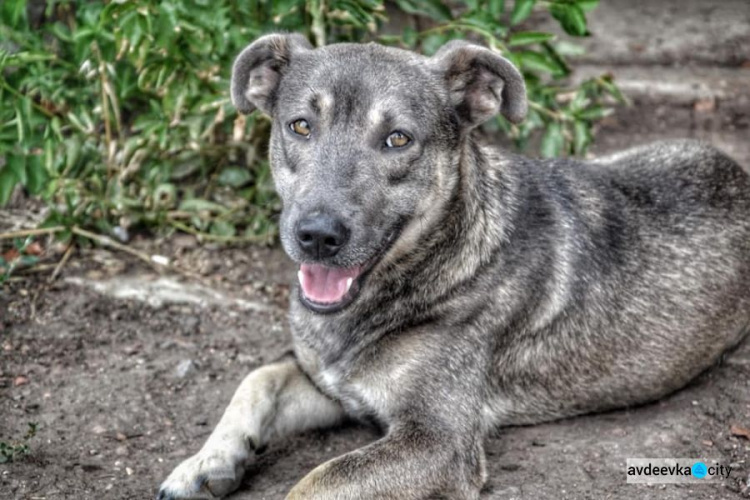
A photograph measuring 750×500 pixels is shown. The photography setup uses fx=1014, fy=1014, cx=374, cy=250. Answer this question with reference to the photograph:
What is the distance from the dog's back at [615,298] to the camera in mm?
5266

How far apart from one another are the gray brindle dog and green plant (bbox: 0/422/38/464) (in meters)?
0.84

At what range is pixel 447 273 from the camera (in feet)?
16.4

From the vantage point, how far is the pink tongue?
4.68 metres

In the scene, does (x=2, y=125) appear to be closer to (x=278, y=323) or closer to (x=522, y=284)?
(x=278, y=323)

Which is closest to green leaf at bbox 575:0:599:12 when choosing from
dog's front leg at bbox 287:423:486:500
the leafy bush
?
the leafy bush

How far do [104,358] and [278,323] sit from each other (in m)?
1.12

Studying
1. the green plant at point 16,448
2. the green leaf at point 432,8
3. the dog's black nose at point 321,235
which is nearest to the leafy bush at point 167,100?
the green leaf at point 432,8

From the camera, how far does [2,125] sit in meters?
6.12

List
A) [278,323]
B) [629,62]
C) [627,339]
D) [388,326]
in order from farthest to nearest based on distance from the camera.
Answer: [629,62]
[278,323]
[627,339]
[388,326]

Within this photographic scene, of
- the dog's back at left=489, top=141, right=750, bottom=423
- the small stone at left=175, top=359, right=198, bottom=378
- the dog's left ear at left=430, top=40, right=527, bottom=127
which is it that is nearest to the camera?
the dog's left ear at left=430, top=40, right=527, bottom=127

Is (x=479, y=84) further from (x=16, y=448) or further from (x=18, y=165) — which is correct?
(x=18, y=165)

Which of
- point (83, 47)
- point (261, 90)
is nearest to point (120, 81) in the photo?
point (83, 47)

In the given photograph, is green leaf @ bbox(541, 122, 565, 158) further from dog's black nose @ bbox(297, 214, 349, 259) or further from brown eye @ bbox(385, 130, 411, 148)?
dog's black nose @ bbox(297, 214, 349, 259)

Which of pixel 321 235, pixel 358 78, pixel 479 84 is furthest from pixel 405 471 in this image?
pixel 479 84
